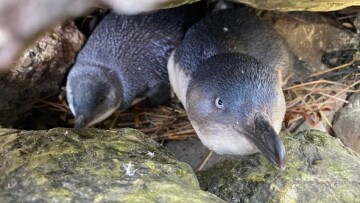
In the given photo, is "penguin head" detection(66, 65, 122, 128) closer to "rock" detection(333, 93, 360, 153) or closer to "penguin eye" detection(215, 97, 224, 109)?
"penguin eye" detection(215, 97, 224, 109)

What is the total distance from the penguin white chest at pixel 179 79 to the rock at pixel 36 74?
0.61 metres

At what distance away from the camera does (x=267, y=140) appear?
193cm

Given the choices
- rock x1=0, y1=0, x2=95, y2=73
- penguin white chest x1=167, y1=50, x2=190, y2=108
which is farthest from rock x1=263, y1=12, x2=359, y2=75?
rock x1=0, y1=0, x2=95, y2=73

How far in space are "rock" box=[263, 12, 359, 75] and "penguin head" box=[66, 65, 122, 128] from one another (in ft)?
3.21

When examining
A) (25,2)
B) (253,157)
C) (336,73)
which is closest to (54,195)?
(25,2)

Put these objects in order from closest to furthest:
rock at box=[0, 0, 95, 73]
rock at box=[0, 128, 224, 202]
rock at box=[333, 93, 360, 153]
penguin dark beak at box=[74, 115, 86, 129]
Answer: rock at box=[0, 0, 95, 73]
rock at box=[0, 128, 224, 202]
rock at box=[333, 93, 360, 153]
penguin dark beak at box=[74, 115, 86, 129]

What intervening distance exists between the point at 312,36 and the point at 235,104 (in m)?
1.13

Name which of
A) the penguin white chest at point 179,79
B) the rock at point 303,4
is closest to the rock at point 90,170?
the penguin white chest at point 179,79

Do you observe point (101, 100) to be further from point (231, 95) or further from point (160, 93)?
point (231, 95)

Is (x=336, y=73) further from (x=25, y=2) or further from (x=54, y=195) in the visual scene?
(x=25, y=2)

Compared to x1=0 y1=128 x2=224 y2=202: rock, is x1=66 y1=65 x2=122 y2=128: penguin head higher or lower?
lower

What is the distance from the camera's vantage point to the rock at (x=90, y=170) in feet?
5.19

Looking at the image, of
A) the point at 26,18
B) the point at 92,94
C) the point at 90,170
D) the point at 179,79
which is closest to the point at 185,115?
the point at 179,79

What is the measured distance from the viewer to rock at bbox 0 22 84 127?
288 centimetres
